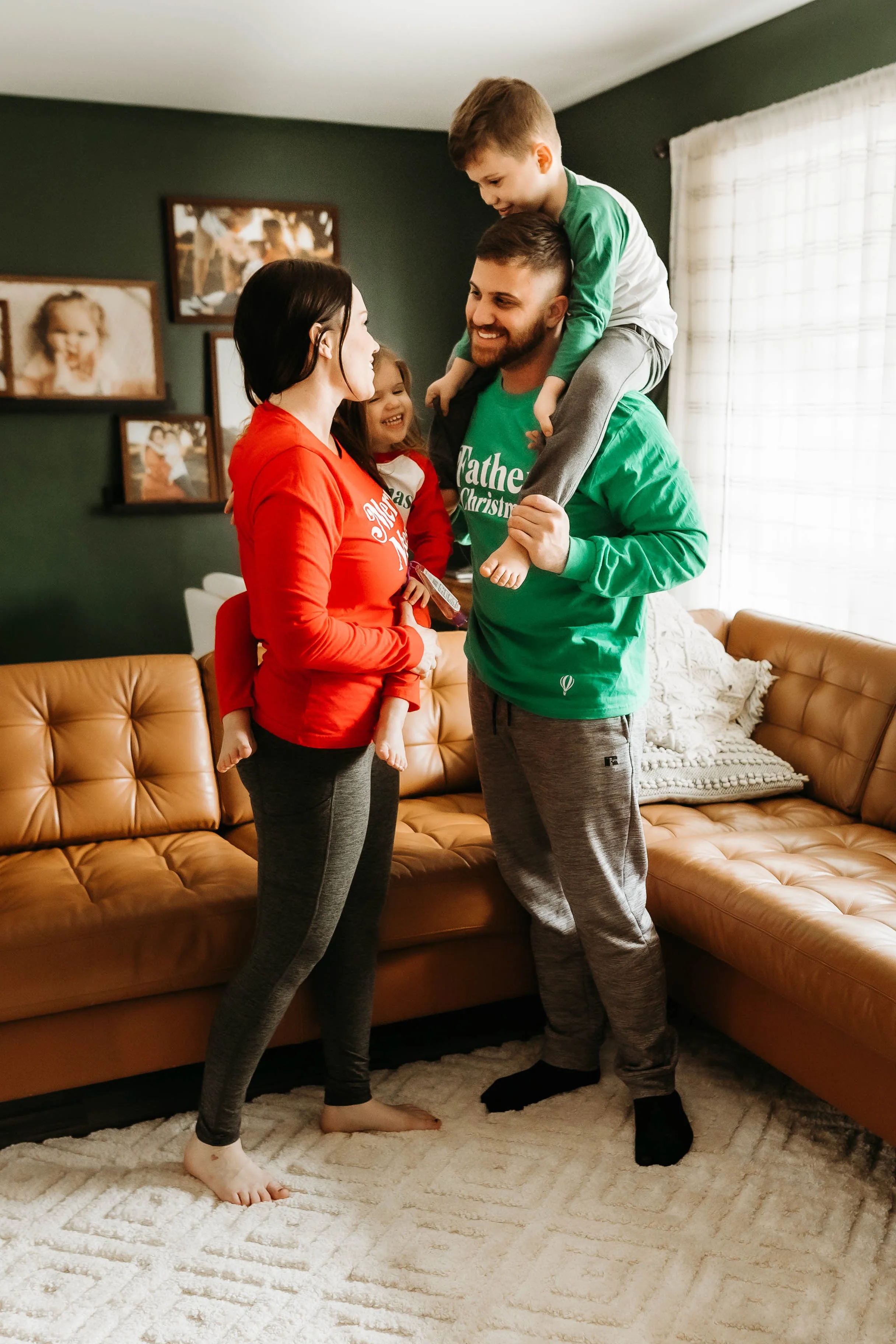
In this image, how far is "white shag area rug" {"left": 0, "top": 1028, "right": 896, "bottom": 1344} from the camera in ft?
5.18

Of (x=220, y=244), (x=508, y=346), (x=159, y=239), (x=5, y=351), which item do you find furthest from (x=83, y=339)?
(x=508, y=346)

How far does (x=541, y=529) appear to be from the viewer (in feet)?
5.32

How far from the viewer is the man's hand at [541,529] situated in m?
1.62

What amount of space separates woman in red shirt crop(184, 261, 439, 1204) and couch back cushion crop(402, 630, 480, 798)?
83 cm

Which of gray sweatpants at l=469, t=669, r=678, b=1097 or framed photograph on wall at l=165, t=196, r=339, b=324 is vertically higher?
framed photograph on wall at l=165, t=196, r=339, b=324

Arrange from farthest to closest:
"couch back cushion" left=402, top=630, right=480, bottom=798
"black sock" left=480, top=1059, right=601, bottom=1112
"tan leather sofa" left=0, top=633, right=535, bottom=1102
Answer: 1. "couch back cushion" left=402, top=630, right=480, bottom=798
2. "black sock" left=480, top=1059, right=601, bottom=1112
3. "tan leather sofa" left=0, top=633, right=535, bottom=1102

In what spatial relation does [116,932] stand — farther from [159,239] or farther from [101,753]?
[159,239]

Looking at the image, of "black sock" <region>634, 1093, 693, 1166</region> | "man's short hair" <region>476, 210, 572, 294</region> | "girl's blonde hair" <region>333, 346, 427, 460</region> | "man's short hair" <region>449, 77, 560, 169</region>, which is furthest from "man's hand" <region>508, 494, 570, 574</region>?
"black sock" <region>634, 1093, 693, 1166</region>

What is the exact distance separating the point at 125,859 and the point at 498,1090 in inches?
35.2

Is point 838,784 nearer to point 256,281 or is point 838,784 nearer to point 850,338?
point 850,338

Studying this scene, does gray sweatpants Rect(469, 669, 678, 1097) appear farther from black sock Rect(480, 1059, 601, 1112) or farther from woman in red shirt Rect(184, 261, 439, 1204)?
woman in red shirt Rect(184, 261, 439, 1204)

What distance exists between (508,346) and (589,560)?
40 centimetres

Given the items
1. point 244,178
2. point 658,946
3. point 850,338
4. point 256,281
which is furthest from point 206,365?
point 658,946

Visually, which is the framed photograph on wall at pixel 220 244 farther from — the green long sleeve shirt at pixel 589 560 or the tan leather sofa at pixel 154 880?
the green long sleeve shirt at pixel 589 560
